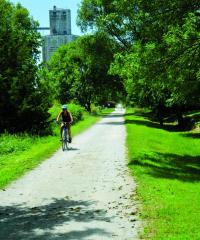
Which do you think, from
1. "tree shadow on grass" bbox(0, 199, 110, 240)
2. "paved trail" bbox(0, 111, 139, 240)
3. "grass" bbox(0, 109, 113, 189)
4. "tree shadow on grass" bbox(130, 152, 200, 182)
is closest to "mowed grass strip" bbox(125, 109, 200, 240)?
"tree shadow on grass" bbox(130, 152, 200, 182)

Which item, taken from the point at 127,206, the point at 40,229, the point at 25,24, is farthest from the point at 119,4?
the point at 25,24

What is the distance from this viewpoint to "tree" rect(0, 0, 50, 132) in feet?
91.1

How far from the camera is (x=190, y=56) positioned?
731 inches

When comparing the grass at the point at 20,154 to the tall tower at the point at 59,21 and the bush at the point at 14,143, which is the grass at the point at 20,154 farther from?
the tall tower at the point at 59,21

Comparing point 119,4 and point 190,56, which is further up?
point 119,4

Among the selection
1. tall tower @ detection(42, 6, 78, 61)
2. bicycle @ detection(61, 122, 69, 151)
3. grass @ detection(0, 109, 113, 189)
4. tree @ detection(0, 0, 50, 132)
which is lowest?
grass @ detection(0, 109, 113, 189)

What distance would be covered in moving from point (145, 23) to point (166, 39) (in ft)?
5.79

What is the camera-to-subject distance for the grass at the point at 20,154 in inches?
566

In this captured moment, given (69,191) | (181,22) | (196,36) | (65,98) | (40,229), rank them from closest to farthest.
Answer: (40,229) < (69,191) < (196,36) < (181,22) < (65,98)

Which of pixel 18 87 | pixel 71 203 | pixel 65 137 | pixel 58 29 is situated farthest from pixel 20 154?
pixel 58 29

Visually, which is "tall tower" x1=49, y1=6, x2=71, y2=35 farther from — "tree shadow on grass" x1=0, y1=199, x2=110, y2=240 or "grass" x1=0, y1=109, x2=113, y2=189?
"tree shadow on grass" x1=0, y1=199, x2=110, y2=240

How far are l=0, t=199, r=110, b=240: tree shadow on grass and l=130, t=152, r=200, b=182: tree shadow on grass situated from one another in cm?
480

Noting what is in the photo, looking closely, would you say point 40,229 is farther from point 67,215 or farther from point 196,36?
point 196,36

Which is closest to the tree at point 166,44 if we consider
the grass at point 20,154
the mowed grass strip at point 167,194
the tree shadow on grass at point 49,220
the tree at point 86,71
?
the mowed grass strip at point 167,194
